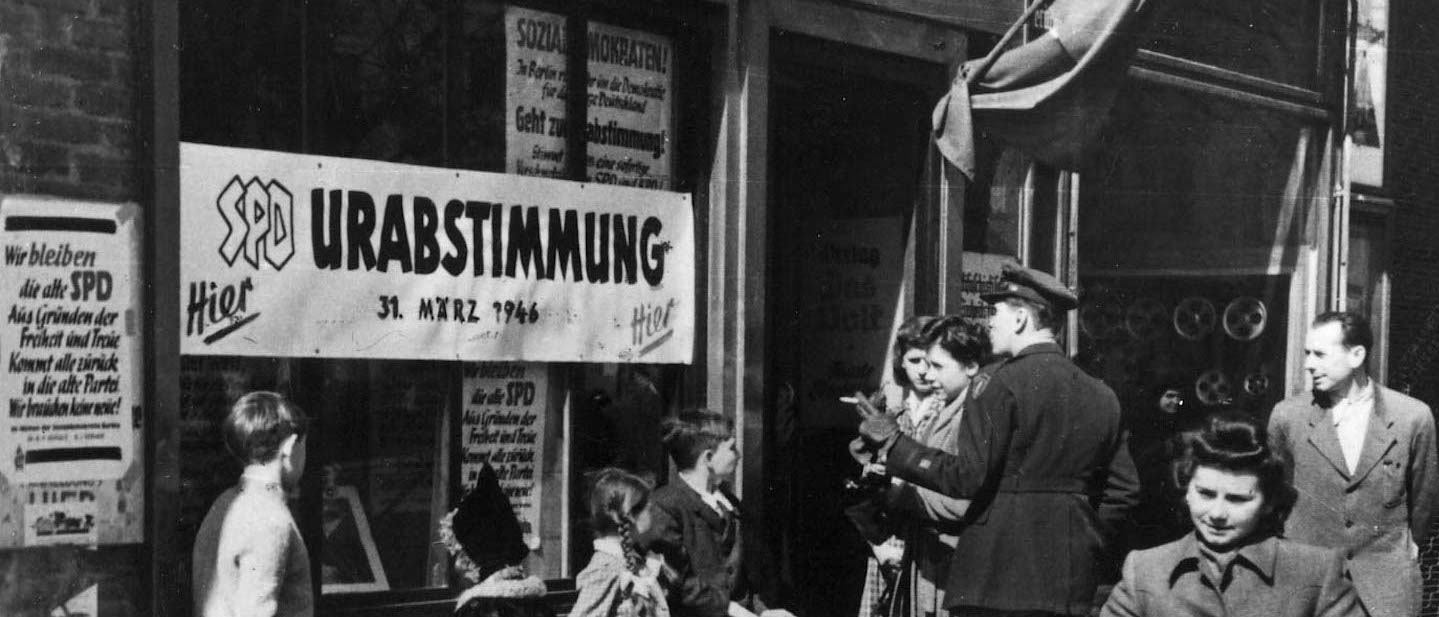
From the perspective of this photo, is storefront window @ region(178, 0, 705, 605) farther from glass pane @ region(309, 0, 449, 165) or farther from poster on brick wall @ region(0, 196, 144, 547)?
poster on brick wall @ region(0, 196, 144, 547)

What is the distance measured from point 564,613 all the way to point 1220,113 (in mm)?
6785

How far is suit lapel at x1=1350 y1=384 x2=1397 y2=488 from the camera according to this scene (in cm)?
684

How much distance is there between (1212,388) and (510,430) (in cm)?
683

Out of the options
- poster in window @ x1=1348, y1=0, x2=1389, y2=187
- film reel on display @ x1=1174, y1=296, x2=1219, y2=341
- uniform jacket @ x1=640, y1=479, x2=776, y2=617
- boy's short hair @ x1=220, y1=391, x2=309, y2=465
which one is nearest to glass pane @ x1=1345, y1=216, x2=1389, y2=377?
poster in window @ x1=1348, y1=0, x2=1389, y2=187

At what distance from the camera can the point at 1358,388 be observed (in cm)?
700

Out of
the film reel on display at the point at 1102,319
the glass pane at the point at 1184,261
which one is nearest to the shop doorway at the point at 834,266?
the glass pane at the point at 1184,261

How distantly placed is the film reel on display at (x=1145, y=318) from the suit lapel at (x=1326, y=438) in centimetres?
464

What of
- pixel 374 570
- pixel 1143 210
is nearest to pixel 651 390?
pixel 374 570

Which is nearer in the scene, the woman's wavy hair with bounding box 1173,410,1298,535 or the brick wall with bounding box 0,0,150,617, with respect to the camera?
the woman's wavy hair with bounding box 1173,410,1298,535

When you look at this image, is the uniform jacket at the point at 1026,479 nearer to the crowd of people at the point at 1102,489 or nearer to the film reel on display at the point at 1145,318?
the crowd of people at the point at 1102,489

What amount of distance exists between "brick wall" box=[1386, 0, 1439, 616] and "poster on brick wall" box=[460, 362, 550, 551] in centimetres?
849

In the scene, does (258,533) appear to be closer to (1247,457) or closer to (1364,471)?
(1247,457)

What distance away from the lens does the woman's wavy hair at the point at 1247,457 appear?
4.23 m

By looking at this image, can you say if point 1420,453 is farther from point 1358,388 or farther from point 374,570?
point 374,570
